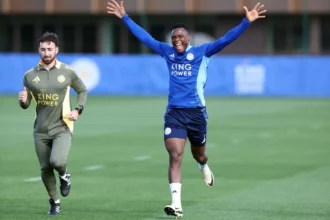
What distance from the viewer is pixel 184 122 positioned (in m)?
11.5

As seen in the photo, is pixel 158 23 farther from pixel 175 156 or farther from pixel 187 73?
pixel 175 156

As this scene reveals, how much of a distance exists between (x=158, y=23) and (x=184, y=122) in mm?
44489

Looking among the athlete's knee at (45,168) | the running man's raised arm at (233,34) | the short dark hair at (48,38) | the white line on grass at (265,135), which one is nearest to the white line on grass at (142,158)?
the white line on grass at (265,135)

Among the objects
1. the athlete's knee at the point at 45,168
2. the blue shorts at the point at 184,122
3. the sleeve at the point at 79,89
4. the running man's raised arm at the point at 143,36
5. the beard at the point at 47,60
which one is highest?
the running man's raised arm at the point at 143,36

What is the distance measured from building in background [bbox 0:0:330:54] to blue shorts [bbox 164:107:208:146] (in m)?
40.0

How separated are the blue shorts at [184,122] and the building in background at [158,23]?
40.0 metres

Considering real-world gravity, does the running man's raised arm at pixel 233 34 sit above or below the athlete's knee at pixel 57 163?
above

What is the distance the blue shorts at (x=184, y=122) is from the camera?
37.6 ft

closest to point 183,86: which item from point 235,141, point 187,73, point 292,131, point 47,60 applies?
point 187,73

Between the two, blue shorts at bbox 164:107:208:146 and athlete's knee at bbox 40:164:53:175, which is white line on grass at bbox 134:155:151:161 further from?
athlete's knee at bbox 40:164:53:175

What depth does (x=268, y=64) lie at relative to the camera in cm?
3972

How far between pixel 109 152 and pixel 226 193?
615 cm

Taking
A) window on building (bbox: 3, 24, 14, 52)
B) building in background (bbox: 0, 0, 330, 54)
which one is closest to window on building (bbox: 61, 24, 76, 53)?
building in background (bbox: 0, 0, 330, 54)

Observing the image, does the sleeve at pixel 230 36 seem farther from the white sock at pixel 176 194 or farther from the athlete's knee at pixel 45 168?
the athlete's knee at pixel 45 168
